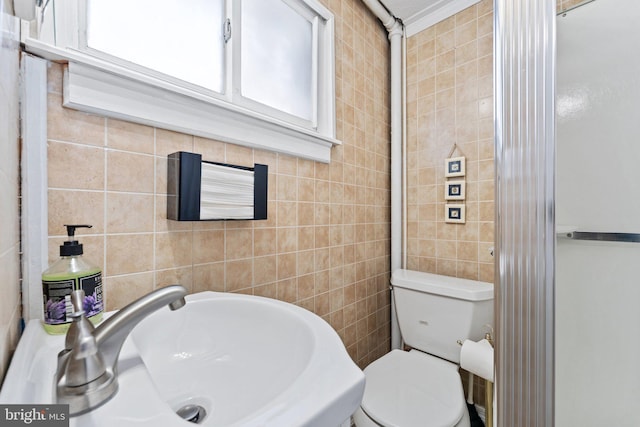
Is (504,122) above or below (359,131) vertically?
below

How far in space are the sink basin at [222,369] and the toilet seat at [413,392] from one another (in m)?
0.52

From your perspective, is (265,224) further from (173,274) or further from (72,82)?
(72,82)

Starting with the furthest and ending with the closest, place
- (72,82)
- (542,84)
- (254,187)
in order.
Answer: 1. (254,187)
2. (72,82)
3. (542,84)

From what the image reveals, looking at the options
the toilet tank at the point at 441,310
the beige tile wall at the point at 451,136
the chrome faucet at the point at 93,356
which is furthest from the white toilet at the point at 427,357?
the chrome faucet at the point at 93,356

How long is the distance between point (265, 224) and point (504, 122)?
2.58 feet

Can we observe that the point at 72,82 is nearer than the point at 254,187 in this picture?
Yes

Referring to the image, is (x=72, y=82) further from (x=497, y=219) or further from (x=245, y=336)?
(x=497, y=219)

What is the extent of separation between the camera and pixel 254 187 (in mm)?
893

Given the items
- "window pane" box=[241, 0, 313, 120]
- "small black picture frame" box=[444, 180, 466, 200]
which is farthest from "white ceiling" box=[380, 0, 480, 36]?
"small black picture frame" box=[444, 180, 466, 200]

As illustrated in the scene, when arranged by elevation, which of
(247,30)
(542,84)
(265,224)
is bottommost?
(265,224)

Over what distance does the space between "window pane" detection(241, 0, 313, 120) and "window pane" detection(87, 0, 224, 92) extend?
0.40 feet

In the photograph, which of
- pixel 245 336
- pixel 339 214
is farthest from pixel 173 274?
pixel 339 214

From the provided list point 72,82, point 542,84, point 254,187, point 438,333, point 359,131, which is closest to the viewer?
point 542,84

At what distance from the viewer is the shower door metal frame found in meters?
0.44
